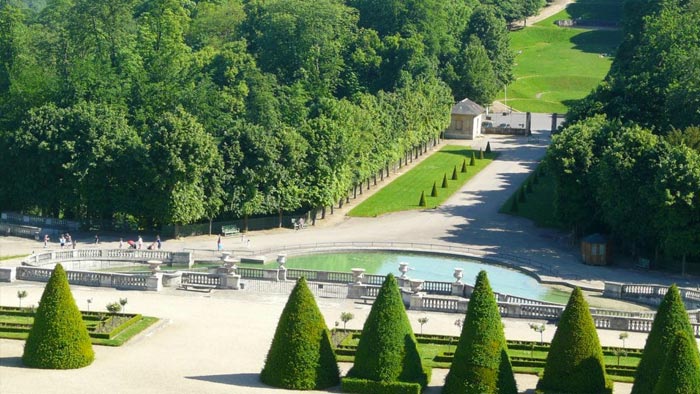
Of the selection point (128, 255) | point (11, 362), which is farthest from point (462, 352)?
point (128, 255)

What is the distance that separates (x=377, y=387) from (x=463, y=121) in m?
120

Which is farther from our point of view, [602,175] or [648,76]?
[648,76]

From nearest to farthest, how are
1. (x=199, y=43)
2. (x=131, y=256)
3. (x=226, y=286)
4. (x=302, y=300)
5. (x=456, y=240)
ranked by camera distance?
(x=302, y=300)
(x=226, y=286)
(x=131, y=256)
(x=456, y=240)
(x=199, y=43)

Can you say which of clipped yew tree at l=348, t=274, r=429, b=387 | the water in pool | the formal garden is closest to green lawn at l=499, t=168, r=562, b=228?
the water in pool

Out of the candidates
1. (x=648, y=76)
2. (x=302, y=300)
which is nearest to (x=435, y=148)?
(x=648, y=76)

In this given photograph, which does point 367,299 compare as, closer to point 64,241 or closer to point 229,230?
point 64,241

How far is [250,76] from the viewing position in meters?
170

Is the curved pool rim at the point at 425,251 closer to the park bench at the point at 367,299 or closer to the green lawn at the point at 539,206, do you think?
the green lawn at the point at 539,206

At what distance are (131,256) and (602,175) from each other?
3655 cm

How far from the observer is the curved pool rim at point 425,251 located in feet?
352

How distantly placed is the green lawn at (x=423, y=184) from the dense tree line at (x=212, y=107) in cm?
263

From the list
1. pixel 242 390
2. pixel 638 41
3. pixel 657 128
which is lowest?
pixel 242 390

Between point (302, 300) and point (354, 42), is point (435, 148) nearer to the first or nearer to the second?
point (354, 42)

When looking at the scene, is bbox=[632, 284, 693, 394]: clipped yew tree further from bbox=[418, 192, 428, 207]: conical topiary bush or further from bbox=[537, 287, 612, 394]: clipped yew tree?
bbox=[418, 192, 428, 207]: conical topiary bush
